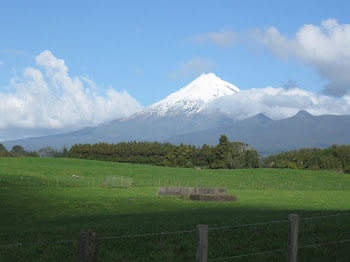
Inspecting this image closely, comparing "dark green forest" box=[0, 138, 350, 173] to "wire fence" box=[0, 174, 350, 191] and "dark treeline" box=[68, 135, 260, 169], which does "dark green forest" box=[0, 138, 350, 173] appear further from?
"wire fence" box=[0, 174, 350, 191]

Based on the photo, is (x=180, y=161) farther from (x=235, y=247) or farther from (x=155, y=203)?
(x=235, y=247)

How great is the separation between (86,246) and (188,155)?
167 metres

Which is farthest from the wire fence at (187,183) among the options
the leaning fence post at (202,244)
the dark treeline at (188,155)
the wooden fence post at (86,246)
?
the wooden fence post at (86,246)

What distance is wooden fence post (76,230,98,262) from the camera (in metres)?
9.02

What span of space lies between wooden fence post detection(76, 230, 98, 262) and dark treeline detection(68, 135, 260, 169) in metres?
149

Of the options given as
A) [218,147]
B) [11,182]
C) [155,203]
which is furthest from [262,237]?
[218,147]

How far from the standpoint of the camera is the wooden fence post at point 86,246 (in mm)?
9016

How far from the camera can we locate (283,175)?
11700 cm

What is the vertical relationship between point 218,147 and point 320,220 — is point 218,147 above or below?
above

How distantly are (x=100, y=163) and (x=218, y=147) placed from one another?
44.5m

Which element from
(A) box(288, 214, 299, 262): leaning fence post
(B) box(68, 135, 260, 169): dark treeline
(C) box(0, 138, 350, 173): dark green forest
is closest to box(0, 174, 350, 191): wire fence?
(C) box(0, 138, 350, 173): dark green forest

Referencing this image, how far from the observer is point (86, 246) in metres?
9.05

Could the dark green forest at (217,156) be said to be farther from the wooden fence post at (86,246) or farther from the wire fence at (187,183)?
the wooden fence post at (86,246)

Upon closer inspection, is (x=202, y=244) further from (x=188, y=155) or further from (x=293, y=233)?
(x=188, y=155)
